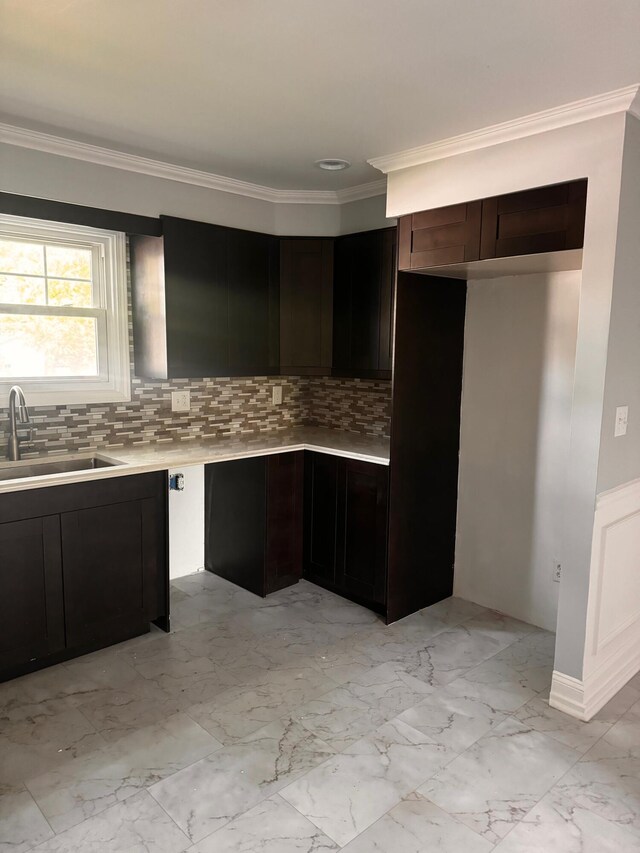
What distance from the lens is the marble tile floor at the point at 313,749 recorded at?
184cm

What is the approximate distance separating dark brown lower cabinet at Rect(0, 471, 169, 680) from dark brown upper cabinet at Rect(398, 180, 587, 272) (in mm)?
1635

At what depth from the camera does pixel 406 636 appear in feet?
10.1

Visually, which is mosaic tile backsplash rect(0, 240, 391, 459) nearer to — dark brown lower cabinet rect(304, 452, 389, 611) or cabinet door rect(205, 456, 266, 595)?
cabinet door rect(205, 456, 266, 595)

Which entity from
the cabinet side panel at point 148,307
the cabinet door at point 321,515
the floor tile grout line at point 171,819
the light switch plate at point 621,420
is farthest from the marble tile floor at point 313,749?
the cabinet side panel at point 148,307

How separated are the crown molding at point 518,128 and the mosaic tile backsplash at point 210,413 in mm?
1265

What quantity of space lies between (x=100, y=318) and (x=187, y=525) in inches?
52.4

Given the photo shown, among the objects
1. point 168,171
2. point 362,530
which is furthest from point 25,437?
point 362,530

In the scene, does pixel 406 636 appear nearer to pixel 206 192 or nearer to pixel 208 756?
pixel 208 756

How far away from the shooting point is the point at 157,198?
3.11m

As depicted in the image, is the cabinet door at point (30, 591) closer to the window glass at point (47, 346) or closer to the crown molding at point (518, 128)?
the window glass at point (47, 346)

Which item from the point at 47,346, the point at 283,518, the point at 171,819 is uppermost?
the point at 47,346

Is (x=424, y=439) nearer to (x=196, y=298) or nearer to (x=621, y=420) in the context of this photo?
(x=621, y=420)

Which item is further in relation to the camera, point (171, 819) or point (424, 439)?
point (424, 439)

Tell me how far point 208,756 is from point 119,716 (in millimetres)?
446
